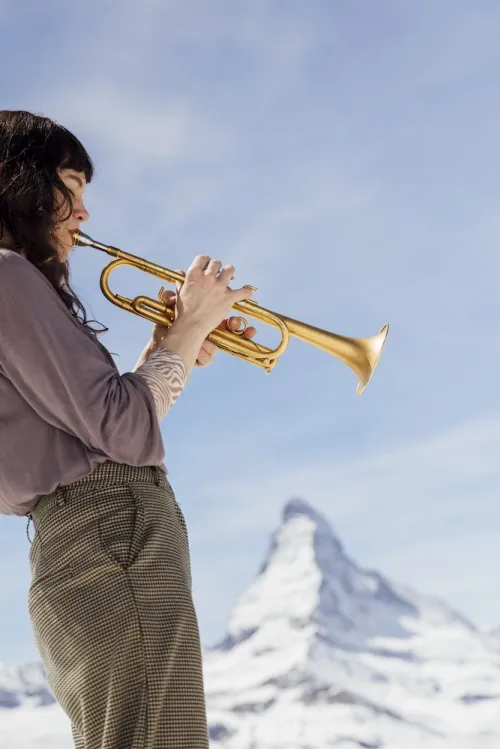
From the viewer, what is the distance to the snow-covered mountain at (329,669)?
10.4 m

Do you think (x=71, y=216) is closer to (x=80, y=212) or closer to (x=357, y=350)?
(x=80, y=212)

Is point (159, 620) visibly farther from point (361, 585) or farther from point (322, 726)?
point (361, 585)

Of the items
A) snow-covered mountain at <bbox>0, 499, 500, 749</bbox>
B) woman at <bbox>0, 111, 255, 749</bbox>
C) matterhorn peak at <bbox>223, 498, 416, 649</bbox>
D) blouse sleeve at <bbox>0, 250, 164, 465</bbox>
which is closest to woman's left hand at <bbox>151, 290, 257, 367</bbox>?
woman at <bbox>0, 111, 255, 749</bbox>

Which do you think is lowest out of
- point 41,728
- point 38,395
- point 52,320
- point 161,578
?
point 41,728

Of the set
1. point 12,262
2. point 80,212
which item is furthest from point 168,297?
point 12,262

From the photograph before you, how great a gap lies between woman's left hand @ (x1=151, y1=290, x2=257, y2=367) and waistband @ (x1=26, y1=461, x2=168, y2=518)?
520 mm

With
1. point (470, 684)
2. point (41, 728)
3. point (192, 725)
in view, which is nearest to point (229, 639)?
point (470, 684)

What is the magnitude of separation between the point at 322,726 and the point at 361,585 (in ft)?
12.4

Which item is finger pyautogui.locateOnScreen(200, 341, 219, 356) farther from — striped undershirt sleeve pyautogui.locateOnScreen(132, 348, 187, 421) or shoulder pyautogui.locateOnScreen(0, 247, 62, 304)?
shoulder pyautogui.locateOnScreen(0, 247, 62, 304)

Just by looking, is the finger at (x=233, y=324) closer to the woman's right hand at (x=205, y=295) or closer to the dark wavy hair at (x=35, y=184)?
the woman's right hand at (x=205, y=295)

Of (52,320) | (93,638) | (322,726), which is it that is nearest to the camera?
(93,638)

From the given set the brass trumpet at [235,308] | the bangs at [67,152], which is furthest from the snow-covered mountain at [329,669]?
the bangs at [67,152]

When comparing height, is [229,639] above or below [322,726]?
above

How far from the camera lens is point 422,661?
12.9m
